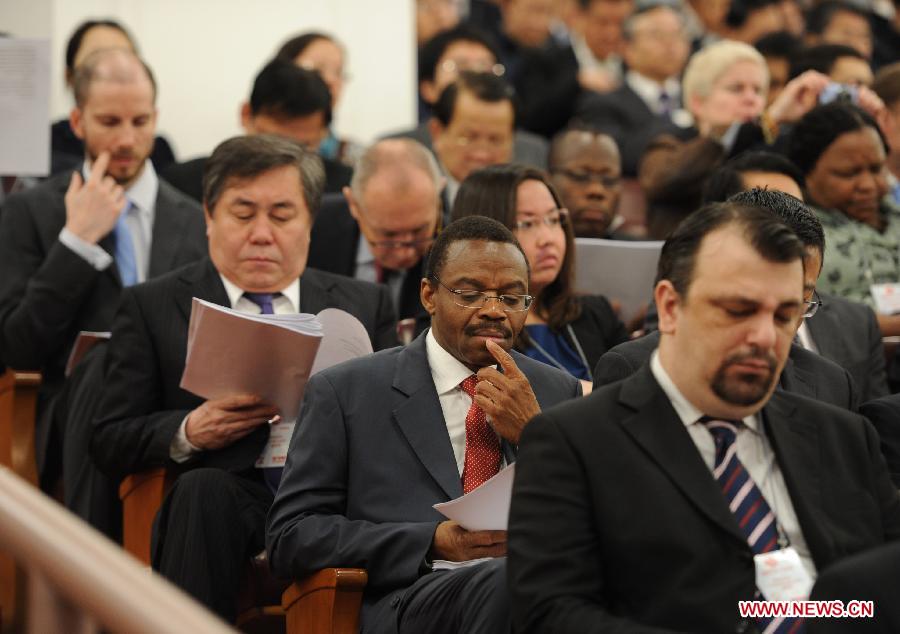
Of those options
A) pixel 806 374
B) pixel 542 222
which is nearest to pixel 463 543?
pixel 806 374

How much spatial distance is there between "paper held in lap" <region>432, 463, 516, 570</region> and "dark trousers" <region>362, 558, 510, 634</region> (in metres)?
0.09

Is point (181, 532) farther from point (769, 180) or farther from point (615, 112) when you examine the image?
point (615, 112)

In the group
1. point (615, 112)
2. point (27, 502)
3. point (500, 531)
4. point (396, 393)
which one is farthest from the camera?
point (615, 112)

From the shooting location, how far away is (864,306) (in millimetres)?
4629

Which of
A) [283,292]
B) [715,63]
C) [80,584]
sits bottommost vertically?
[80,584]

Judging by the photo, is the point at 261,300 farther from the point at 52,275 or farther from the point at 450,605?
the point at 450,605

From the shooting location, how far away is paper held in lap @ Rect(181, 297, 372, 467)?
11.9ft

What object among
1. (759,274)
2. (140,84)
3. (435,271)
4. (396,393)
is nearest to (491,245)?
(435,271)

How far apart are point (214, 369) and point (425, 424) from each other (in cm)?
67

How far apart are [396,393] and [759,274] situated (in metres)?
1.10

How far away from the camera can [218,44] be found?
7.20 metres

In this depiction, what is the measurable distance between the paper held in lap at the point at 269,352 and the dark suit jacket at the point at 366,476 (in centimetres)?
26

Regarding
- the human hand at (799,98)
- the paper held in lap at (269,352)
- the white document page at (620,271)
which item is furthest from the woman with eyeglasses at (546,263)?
the human hand at (799,98)

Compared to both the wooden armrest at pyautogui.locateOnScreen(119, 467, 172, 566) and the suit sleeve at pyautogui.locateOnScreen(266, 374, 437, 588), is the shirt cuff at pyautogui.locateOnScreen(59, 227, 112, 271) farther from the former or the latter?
the suit sleeve at pyautogui.locateOnScreen(266, 374, 437, 588)
